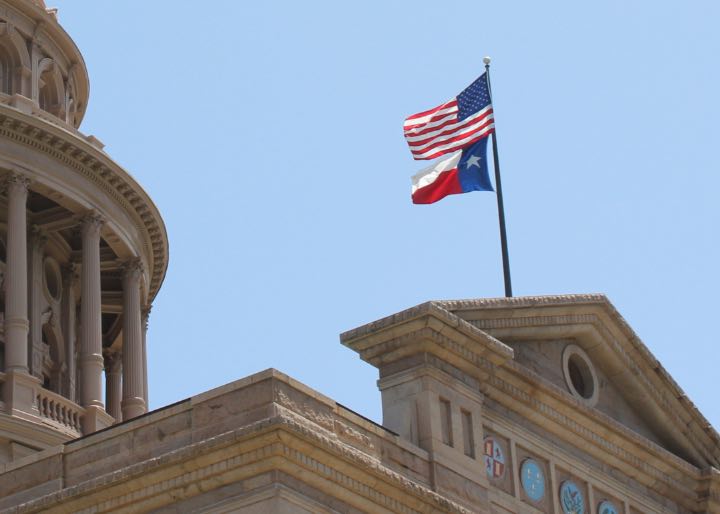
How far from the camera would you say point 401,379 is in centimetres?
3120

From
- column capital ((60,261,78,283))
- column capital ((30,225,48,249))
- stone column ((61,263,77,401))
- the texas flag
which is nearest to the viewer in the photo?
the texas flag

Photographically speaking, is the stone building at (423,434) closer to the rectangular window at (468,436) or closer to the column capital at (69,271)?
the rectangular window at (468,436)

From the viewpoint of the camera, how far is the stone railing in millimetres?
50062

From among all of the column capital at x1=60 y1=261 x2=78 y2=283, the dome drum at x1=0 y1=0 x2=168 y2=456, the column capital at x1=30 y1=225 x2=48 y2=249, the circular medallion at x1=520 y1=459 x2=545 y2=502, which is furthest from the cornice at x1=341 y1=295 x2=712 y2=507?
the column capital at x1=60 y1=261 x2=78 y2=283

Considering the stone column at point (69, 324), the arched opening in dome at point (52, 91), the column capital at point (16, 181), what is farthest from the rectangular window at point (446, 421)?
the arched opening in dome at point (52, 91)

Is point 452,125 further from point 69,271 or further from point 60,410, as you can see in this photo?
point 69,271

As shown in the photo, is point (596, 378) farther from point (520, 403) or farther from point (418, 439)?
point (418, 439)

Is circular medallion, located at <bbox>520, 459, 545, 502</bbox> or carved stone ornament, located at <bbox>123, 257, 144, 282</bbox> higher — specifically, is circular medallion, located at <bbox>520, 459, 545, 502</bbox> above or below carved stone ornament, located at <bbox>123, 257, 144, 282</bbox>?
below

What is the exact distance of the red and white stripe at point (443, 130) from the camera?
127 ft

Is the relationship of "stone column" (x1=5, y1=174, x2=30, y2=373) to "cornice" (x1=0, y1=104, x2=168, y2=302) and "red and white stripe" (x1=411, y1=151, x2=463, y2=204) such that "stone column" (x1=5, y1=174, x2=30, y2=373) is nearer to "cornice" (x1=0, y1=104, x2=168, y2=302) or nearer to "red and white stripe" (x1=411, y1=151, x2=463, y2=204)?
"cornice" (x1=0, y1=104, x2=168, y2=302)

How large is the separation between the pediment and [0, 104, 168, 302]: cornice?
20.3 meters

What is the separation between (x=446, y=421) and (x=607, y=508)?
449 centimetres

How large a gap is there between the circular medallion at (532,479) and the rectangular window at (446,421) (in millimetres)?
1974

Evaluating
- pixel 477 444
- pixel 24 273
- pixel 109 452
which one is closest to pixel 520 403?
pixel 477 444
